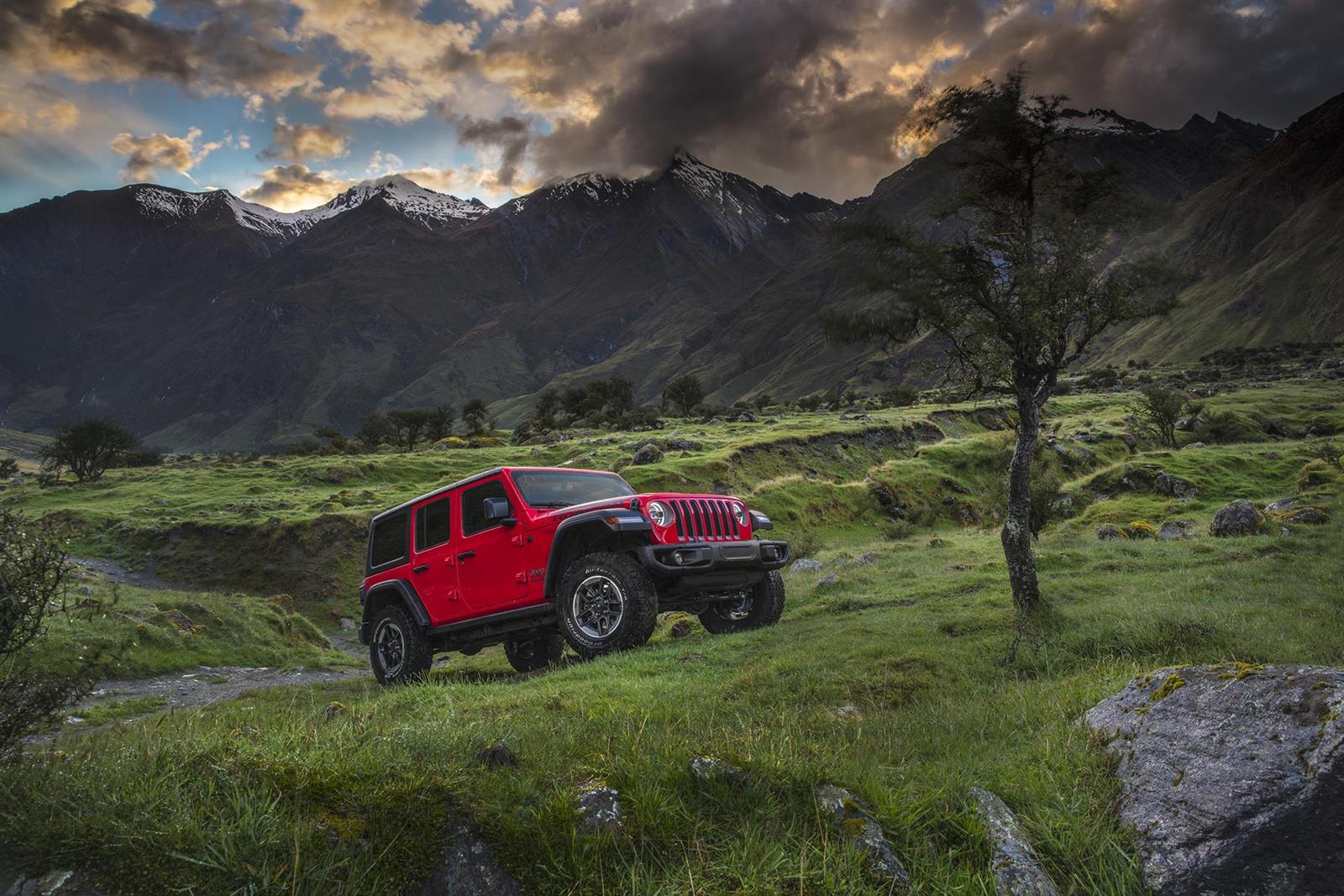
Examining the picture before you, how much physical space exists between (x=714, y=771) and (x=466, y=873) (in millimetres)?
1452

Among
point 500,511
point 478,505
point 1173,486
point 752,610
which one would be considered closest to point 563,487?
point 478,505

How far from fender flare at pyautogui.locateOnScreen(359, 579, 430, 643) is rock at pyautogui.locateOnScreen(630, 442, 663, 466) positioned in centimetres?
2613

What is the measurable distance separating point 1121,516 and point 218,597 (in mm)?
31824

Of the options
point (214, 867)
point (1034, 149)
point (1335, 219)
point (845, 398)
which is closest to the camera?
point (214, 867)

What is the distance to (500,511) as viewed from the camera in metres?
10.1

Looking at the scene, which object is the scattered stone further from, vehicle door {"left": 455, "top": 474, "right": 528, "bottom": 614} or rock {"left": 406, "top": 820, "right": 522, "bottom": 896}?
vehicle door {"left": 455, "top": 474, "right": 528, "bottom": 614}

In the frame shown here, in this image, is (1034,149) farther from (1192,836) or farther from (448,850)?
(448,850)

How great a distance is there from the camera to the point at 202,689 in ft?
46.0

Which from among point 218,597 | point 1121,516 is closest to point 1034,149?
point 1121,516

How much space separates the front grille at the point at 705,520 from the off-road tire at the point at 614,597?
99 cm

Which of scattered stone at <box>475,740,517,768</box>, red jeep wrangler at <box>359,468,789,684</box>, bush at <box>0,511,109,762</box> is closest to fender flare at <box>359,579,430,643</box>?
red jeep wrangler at <box>359,468,789,684</box>

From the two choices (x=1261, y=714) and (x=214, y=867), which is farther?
(x=1261, y=714)

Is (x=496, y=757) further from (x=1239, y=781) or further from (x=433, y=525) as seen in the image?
(x=433, y=525)

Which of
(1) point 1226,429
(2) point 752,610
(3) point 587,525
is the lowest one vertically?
(2) point 752,610
